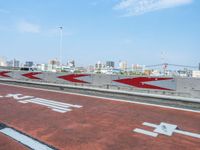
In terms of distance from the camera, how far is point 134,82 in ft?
44.0

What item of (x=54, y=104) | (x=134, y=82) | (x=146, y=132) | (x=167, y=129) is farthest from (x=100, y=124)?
(x=134, y=82)

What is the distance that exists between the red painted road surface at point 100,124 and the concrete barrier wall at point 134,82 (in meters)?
2.53

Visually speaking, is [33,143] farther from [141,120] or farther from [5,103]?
[5,103]

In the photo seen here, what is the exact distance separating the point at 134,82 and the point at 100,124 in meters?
6.65

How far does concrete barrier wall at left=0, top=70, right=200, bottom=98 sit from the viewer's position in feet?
36.7

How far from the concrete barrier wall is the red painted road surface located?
2535mm

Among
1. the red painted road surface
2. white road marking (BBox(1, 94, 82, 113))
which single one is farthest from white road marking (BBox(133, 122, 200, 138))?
white road marking (BBox(1, 94, 82, 113))

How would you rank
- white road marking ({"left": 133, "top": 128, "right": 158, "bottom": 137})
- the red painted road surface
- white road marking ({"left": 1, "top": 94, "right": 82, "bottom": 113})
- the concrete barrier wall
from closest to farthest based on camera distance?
the red painted road surface < white road marking ({"left": 133, "top": 128, "right": 158, "bottom": 137}) < white road marking ({"left": 1, "top": 94, "right": 82, "bottom": 113}) < the concrete barrier wall

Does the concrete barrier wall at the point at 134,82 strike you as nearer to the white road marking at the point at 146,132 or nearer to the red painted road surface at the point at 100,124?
the red painted road surface at the point at 100,124

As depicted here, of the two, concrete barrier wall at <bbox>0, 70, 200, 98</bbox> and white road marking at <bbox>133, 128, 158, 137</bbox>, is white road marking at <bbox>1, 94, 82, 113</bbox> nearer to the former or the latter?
white road marking at <bbox>133, 128, 158, 137</bbox>

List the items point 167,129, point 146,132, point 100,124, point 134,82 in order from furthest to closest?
1. point 134,82
2. point 100,124
3. point 167,129
4. point 146,132

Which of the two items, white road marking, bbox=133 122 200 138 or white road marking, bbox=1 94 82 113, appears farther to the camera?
white road marking, bbox=1 94 82 113

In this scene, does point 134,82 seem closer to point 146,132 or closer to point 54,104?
point 54,104

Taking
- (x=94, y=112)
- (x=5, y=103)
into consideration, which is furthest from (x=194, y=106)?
(x=5, y=103)
